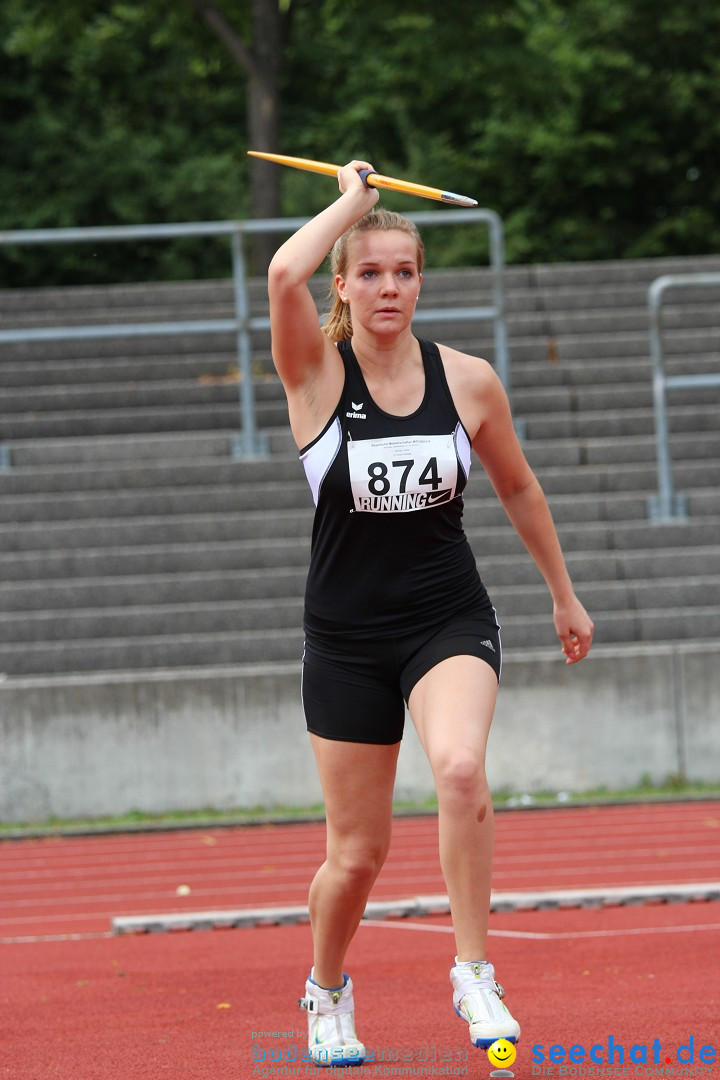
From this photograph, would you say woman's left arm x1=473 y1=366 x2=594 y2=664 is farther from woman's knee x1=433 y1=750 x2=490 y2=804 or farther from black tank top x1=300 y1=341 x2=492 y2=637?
woman's knee x1=433 y1=750 x2=490 y2=804

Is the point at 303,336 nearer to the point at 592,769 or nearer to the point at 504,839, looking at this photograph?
the point at 504,839

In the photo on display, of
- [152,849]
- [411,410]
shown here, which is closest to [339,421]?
[411,410]

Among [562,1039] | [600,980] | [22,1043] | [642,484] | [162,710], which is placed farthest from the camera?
[642,484]

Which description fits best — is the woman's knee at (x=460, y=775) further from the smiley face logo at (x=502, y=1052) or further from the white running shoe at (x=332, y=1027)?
the white running shoe at (x=332, y=1027)

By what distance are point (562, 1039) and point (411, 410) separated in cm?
174

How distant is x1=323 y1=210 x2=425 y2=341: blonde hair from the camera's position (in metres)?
4.11

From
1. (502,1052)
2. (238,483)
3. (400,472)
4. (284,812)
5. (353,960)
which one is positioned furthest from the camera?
(238,483)

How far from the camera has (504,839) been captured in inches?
340

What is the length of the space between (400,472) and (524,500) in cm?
53

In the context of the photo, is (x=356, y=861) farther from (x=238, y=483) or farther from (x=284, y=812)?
(x=238, y=483)

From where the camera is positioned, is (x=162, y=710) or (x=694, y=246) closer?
(x=162, y=710)

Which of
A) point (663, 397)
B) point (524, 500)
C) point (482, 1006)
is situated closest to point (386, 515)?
point (524, 500)

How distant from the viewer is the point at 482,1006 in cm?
369

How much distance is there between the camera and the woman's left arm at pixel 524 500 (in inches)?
165
